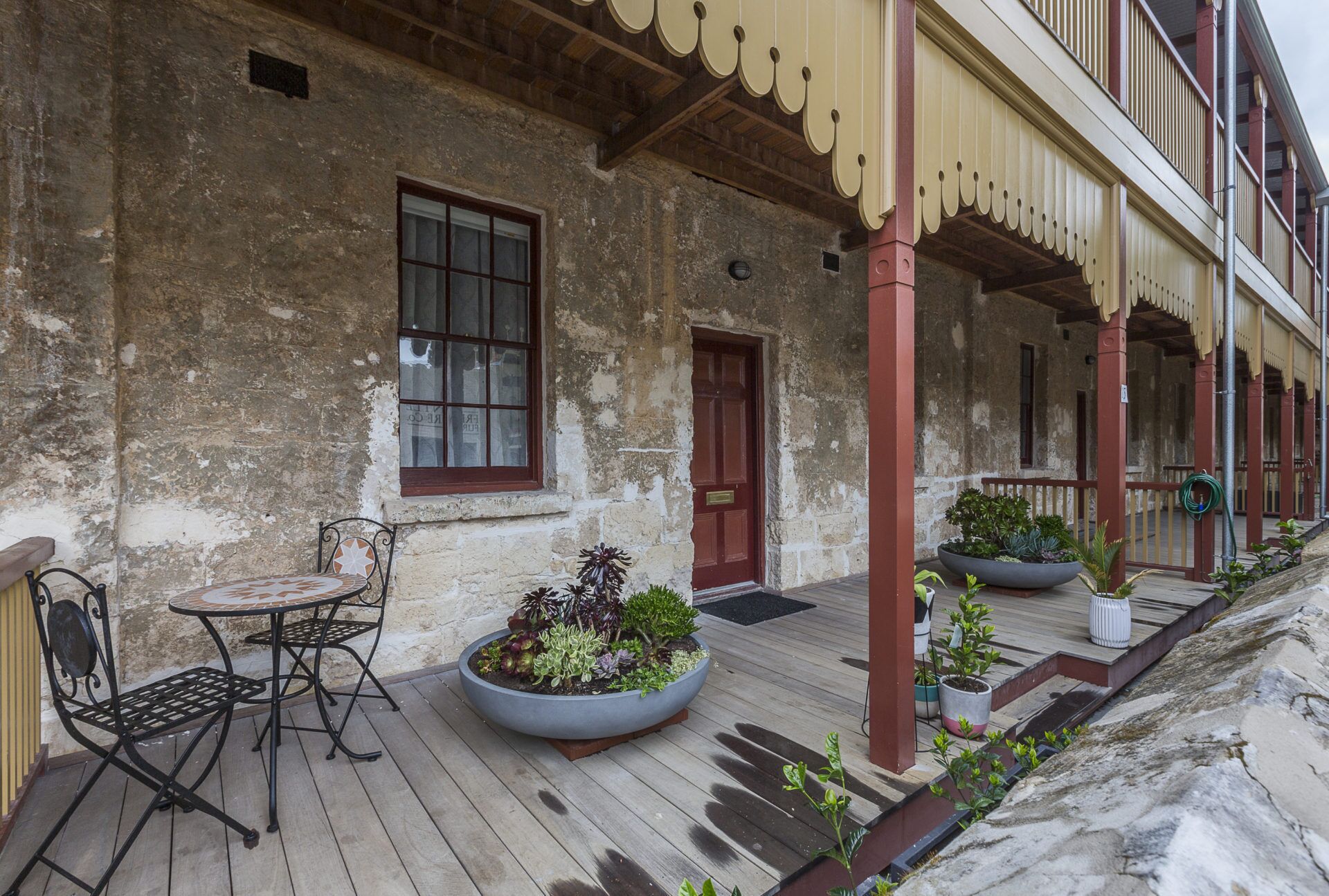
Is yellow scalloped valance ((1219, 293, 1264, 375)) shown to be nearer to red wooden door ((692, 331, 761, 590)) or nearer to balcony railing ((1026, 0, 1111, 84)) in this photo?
balcony railing ((1026, 0, 1111, 84))

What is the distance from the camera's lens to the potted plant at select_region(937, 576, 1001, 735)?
8.51 ft

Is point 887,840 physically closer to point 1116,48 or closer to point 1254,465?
point 1116,48

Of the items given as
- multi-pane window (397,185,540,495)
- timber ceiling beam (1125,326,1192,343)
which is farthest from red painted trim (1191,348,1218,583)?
multi-pane window (397,185,540,495)

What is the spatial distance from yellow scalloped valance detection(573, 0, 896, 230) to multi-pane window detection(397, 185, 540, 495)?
196 centimetres

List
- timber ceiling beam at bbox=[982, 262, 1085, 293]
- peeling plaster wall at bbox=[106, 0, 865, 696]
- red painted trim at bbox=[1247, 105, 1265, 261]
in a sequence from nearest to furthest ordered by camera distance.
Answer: peeling plaster wall at bbox=[106, 0, 865, 696]
timber ceiling beam at bbox=[982, 262, 1085, 293]
red painted trim at bbox=[1247, 105, 1265, 261]

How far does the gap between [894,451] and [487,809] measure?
198 centimetres

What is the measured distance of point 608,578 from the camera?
2.84 meters

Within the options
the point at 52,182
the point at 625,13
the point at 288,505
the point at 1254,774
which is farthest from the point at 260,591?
the point at 1254,774

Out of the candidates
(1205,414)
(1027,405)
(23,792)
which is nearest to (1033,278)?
(1205,414)

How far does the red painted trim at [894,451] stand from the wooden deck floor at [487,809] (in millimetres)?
228

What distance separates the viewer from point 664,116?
358cm

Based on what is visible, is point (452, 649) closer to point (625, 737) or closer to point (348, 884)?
point (625, 737)

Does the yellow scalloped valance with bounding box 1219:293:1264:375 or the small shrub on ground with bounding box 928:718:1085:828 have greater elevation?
the yellow scalloped valance with bounding box 1219:293:1264:375

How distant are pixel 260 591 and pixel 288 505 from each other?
27.0 inches
